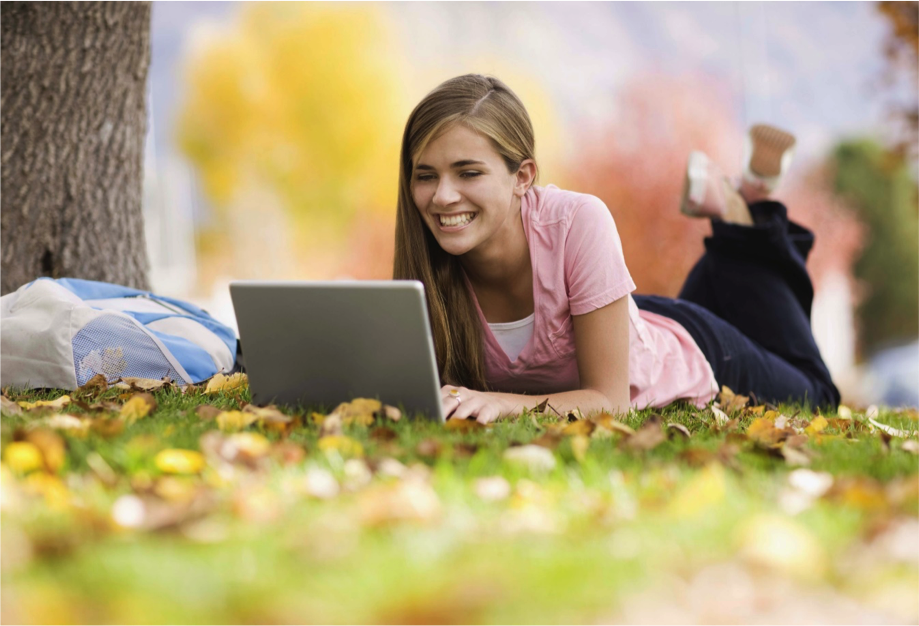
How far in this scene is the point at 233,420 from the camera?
1.76m

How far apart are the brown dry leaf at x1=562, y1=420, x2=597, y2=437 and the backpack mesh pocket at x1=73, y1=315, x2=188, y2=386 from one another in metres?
1.45

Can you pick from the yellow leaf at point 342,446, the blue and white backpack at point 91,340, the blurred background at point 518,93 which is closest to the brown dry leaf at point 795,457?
the yellow leaf at point 342,446

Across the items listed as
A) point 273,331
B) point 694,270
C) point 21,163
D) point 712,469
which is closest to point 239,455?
point 273,331

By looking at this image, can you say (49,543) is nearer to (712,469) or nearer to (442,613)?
(442,613)

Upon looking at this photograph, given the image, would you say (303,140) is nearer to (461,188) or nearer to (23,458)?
(461,188)

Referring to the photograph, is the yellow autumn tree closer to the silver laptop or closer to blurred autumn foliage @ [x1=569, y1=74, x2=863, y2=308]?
blurred autumn foliage @ [x1=569, y1=74, x2=863, y2=308]

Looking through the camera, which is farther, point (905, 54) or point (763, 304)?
point (905, 54)

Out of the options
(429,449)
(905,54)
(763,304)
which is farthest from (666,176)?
(429,449)

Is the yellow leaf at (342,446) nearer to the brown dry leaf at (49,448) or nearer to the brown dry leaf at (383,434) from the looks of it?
the brown dry leaf at (383,434)

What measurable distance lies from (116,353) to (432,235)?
3.55 feet

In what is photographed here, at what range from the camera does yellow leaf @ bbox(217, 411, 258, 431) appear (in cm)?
175

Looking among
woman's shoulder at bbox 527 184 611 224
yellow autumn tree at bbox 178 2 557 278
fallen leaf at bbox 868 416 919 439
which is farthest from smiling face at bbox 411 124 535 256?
yellow autumn tree at bbox 178 2 557 278

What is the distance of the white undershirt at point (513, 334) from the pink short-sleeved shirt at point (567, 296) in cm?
4

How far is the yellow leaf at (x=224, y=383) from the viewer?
253cm
